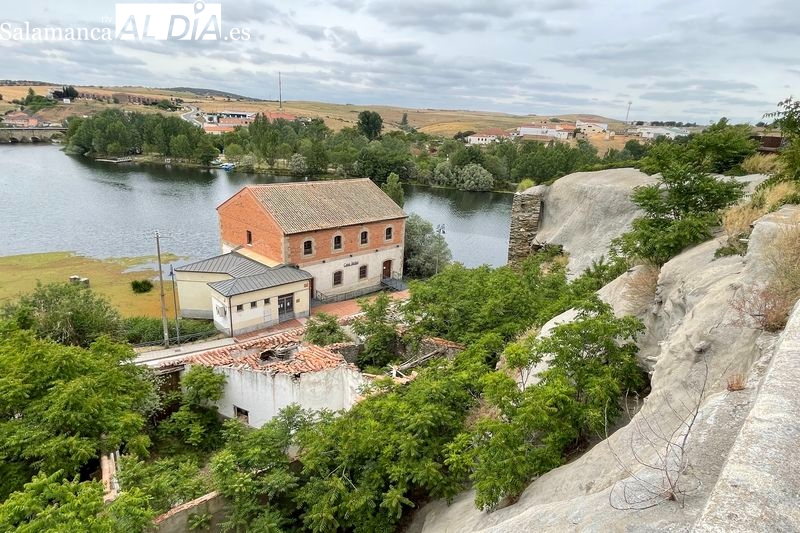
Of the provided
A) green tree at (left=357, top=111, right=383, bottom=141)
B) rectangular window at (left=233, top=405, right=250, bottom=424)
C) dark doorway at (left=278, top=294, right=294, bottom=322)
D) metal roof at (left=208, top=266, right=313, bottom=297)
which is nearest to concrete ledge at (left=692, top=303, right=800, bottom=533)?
rectangular window at (left=233, top=405, right=250, bottom=424)

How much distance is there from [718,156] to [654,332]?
1127 cm

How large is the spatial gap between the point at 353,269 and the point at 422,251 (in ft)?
21.8

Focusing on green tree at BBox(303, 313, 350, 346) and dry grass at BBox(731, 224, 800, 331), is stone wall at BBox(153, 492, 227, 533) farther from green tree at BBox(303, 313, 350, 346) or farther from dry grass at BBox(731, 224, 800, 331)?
dry grass at BBox(731, 224, 800, 331)

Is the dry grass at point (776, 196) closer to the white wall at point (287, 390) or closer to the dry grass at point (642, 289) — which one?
the dry grass at point (642, 289)

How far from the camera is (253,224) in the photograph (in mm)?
27984

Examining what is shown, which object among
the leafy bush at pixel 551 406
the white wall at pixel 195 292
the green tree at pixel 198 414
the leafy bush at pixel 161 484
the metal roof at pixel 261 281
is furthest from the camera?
the white wall at pixel 195 292

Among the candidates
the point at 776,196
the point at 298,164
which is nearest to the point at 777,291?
the point at 776,196

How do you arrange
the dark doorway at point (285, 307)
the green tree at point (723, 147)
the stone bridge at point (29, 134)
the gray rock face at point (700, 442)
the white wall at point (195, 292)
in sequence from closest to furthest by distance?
1. the gray rock face at point (700, 442)
2. the green tree at point (723, 147)
3. the white wall at point (195, 292)
4. the dark doorway at point (285, 307)
5. the stone bridge at point (29, 134)

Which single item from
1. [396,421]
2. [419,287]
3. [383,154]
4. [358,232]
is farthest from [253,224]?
[383,154]

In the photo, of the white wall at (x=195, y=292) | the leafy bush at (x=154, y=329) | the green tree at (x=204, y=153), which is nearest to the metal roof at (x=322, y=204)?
the white wall at (x=195, y=292)

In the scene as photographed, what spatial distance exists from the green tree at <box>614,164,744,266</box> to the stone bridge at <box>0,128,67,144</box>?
156m

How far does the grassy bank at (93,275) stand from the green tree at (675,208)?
2461 centimetres

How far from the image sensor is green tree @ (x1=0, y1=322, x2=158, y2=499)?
9.95m

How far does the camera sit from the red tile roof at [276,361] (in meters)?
14.5
